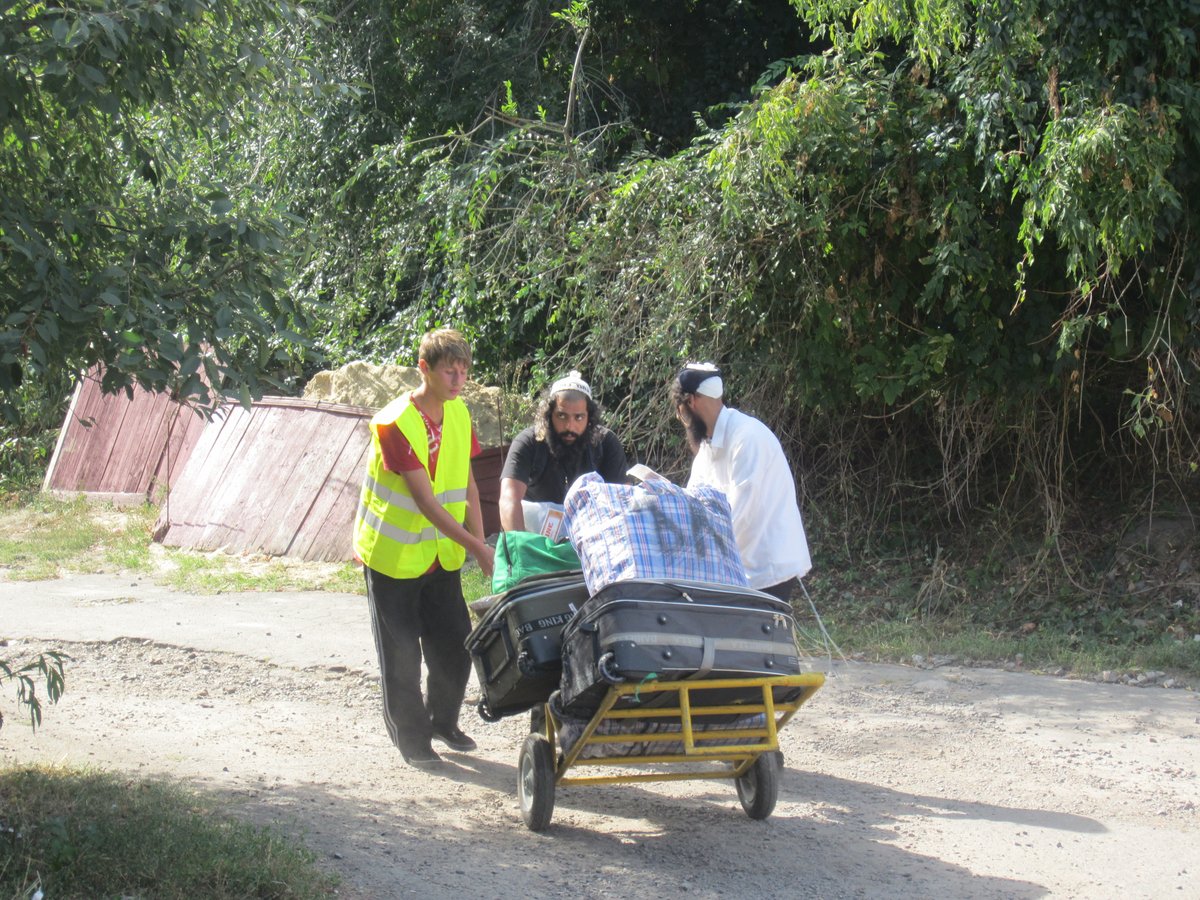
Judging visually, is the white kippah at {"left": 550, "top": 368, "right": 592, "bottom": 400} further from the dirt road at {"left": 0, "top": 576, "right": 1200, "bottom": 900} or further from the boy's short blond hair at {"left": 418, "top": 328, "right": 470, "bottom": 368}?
the dirt road at {"left": 0, "top": 576, "right": 1200, "bottom": 900}

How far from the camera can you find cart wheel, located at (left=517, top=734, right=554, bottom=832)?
4867mm

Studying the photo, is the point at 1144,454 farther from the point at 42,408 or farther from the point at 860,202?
the point at 42,408

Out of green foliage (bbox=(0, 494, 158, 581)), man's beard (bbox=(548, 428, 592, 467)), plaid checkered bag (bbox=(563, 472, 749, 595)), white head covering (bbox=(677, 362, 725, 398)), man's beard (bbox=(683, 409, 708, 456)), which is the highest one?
white head covering (bbox=(677, 362, 725, 398))

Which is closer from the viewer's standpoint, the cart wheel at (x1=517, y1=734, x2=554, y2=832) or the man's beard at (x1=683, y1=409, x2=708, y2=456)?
the cart wheel at (x1=517, y1=734, x2=554, y2=832)

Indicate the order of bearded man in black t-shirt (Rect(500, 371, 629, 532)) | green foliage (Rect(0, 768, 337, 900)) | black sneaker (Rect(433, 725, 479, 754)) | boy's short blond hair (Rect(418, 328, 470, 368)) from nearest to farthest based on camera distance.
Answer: green foliage (Rect(0, 768, 337, 900)), boy's short blond hair (Rect(418, 328, 470, 368)), bearded man in black t-shirt (Rect(500, 371, 629, 532)), black sneaker (Rect(433, 725, 479, 754))

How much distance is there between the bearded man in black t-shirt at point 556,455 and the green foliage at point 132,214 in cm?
162

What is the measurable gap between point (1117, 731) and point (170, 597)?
23.7ft

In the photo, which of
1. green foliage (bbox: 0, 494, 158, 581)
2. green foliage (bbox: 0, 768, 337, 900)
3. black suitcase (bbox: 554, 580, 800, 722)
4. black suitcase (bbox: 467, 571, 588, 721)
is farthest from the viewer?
green foliage (bbox: 0, 494, 158, 581)

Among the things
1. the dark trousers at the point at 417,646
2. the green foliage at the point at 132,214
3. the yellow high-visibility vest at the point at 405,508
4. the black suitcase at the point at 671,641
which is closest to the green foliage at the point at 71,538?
the dark trousers at the point at 417,646

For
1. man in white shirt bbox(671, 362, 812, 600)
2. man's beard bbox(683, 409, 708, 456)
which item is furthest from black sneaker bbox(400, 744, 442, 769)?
man's beard bbox(683, 409, 708, 456)

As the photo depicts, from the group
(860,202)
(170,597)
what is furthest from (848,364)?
(170,597)

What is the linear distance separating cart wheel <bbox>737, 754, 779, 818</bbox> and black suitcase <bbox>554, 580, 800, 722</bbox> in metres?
0.54

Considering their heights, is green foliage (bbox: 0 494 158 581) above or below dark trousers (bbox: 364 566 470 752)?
below

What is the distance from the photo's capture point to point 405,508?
5695mm
